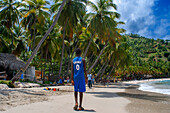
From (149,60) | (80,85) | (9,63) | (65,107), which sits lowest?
(65,107)

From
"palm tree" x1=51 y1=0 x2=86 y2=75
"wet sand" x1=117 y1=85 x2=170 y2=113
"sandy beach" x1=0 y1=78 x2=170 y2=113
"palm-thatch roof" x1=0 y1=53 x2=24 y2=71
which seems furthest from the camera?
"palm tree" x1=51 y1=0 x2=86 y2=75

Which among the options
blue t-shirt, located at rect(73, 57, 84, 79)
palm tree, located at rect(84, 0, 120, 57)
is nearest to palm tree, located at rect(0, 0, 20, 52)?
palm tree, located at rect(84, 0, 120, 57)

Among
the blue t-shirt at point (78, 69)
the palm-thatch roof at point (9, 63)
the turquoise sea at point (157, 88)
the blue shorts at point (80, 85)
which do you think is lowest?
the turquoise sea at point (157, 88)

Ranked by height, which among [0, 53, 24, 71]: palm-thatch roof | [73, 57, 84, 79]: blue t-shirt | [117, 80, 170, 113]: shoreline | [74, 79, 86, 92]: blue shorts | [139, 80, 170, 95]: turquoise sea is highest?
[0, 53, 24, 71]: palm-thatch roof

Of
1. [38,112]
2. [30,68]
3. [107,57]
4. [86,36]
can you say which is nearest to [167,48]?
[107,57]

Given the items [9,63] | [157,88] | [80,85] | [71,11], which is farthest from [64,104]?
[157,88]

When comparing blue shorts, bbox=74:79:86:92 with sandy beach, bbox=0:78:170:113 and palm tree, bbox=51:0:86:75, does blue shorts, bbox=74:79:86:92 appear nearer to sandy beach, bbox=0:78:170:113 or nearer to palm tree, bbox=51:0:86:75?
sandy beach, bbox=0:78:170:113

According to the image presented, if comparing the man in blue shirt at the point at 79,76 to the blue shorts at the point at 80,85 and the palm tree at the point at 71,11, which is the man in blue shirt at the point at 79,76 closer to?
the blue shorts at the point at 80,85

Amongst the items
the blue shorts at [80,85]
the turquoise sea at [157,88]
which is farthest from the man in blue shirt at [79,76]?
the turquoise sea at [157,88]

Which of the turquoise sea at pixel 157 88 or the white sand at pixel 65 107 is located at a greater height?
the white sand at pixel 65 107

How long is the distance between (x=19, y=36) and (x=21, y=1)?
12.3m

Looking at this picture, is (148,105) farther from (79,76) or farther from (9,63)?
(9,63)

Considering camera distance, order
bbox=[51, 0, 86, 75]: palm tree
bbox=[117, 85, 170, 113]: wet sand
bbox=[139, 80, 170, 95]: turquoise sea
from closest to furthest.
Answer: bbox=[117, 85, 170, 113]: wet sand → bbox=[139, 80, 170, 95]: turquoise sea → bbox=[51, 0, 86, 75]: palm tree

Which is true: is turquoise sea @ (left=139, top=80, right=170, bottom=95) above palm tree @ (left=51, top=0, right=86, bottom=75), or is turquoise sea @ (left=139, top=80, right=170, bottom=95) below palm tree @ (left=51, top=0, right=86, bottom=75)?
below
